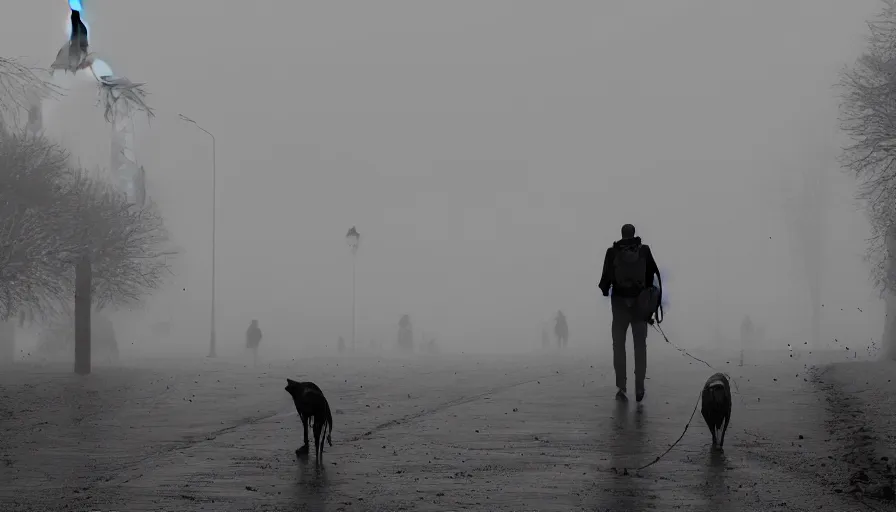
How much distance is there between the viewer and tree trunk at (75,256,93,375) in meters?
21.2

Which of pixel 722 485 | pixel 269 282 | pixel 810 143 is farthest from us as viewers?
pixel 269 282

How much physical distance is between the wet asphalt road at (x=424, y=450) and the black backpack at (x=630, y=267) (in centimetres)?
154

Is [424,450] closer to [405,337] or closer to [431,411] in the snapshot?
[431,411]

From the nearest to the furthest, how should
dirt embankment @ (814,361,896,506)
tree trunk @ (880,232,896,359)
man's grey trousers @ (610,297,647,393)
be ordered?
dirt embankment @ (814,361,896,506), man's grey trousers @ (610,297,647,393), tree trunk @ (880,232,896,359)

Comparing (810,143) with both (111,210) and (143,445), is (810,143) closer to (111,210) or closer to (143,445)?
(111,210)

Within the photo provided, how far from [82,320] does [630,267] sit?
42.5 ft

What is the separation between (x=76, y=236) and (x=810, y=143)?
45.6 meters

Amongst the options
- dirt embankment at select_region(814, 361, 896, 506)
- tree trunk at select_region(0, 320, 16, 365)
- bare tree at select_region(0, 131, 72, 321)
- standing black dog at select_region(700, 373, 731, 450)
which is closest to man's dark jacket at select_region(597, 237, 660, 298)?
dirt embankment at select_region(814, 361, 896, 506)

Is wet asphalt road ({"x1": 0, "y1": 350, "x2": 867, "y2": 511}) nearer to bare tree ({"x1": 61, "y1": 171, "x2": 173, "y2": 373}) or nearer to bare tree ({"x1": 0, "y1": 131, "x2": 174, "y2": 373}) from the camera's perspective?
bare tree ({"x1": 0, "y1": 131, "x2": 174, "y2": 373})

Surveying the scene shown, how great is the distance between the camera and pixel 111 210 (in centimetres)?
3275

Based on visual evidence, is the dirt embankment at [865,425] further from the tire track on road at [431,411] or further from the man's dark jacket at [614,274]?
the tire track on road at [431,411]

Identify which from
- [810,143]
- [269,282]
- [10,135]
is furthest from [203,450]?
[269,282]

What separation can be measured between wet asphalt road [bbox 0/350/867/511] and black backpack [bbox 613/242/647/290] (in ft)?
5.04

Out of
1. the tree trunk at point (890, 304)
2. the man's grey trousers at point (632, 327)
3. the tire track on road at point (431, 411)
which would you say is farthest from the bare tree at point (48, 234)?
the tree trunk at point (890, 304)
